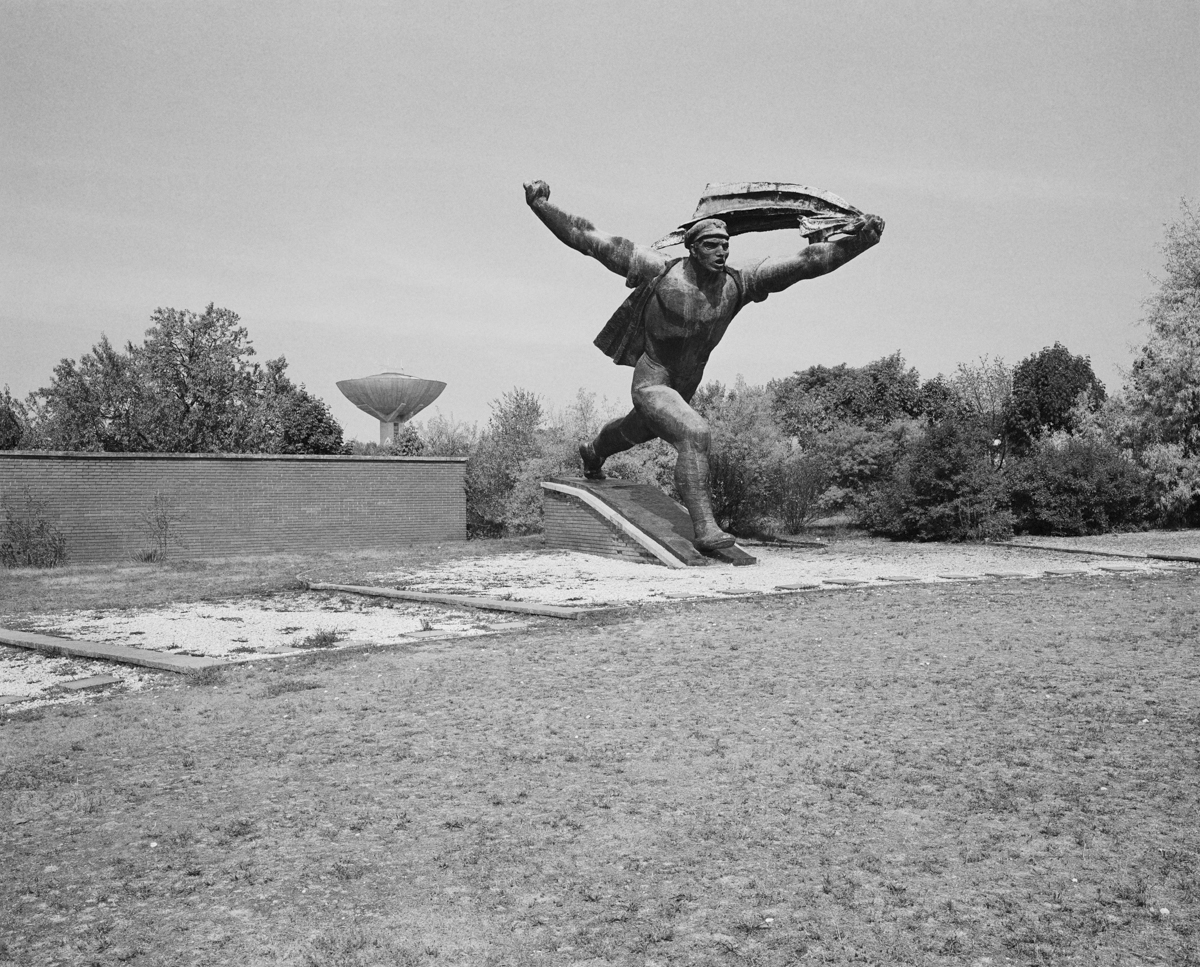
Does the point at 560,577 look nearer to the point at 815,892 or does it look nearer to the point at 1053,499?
the point at 815,892

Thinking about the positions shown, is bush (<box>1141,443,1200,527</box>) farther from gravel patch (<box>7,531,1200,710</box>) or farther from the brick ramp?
the brick ramp

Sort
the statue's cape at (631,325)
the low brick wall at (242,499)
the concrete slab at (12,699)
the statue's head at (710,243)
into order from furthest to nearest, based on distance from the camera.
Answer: the low brick wall at (242,499), the statue's cape at (631,325), the statue's head at (710,243), the concrete slab at (12,699)

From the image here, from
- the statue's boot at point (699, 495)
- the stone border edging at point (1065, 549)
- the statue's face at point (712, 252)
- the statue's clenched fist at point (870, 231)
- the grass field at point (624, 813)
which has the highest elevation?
the statue's clenched fist at point (870, 231)

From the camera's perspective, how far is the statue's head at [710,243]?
12.5 meters

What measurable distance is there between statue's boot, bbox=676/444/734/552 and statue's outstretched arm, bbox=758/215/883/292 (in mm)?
2280

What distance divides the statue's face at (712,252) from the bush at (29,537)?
11208 mm

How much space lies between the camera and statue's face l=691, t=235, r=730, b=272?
1247 cm

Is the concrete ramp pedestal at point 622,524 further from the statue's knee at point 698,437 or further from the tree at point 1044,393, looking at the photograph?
the tree at point 1044,393

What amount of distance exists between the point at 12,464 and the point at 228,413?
10559 millimetres

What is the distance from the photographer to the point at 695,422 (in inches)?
510

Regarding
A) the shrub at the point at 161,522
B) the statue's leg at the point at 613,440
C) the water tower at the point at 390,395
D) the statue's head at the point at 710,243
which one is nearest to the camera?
the statue's head at the point at 710,243

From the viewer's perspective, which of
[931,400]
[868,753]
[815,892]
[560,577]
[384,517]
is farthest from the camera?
[931,400]

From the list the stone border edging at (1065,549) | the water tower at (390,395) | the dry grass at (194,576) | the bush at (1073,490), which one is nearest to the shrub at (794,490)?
the bush at (1073,490)

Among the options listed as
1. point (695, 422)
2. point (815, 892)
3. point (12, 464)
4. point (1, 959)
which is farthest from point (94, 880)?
point (12, 464)
